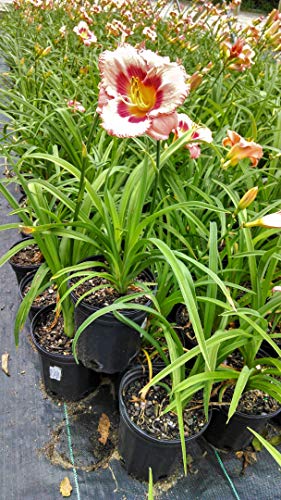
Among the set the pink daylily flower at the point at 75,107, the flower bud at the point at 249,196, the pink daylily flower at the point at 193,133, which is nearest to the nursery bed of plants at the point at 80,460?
the flower bud at the point at 249,196

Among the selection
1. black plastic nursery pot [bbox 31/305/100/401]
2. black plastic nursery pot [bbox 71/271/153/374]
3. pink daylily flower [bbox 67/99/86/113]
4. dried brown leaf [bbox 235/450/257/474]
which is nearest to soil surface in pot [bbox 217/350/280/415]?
dried brown leaf [bbox 235/450/257/474]

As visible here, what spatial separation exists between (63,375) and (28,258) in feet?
1.68

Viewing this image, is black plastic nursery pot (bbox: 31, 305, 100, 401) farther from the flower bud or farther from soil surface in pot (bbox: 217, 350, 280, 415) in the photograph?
the flower bud

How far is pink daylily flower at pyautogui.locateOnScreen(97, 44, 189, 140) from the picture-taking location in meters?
0.84

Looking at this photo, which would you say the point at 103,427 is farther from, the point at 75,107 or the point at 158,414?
the point at 75,107

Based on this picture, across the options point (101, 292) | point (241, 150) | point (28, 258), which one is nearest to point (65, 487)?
point (101, 292)

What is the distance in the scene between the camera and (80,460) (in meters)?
1.21

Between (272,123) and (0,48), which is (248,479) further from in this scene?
(0,48)

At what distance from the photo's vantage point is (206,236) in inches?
52.7

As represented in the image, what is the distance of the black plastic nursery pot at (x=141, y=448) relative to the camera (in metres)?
1.04

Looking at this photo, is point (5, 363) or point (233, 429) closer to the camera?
point (233, 429)

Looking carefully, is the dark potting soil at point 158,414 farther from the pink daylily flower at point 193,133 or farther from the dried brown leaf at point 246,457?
the pink daylily flower at point 193,133

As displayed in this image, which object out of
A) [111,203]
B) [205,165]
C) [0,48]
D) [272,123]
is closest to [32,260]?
[111,203]

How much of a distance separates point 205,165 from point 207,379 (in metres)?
0.93
